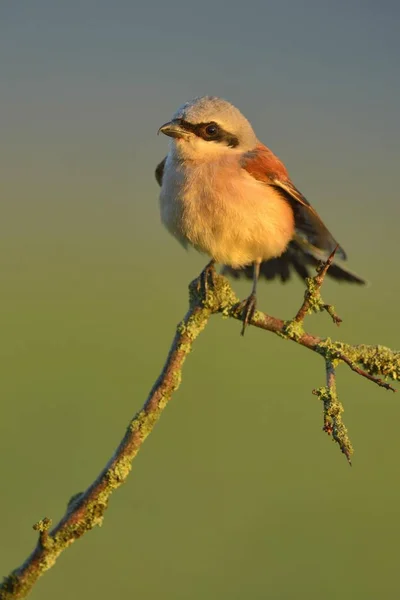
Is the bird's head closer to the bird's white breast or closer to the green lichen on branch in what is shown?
the bird's white breast

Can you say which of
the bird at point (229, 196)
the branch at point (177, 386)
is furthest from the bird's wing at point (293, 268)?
the branch at point (177, 386)

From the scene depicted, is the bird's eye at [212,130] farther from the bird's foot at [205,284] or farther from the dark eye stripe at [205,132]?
the bird's foot at [205,284]

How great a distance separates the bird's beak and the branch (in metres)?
1.39

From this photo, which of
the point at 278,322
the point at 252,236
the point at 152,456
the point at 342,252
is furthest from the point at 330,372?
the point at 152,456

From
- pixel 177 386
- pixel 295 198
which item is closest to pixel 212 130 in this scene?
pixel 295 198

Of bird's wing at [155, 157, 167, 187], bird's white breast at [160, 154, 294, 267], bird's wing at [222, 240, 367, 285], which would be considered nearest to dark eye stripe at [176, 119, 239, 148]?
bird's white breast at [160, 154, 294, 267]

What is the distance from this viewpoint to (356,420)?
5051 millimetres

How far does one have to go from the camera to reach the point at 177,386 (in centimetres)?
222

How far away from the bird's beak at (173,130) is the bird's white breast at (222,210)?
14 cm

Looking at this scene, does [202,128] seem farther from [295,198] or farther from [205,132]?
[295,198]

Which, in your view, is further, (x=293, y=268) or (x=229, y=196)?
(x=293, y=268)

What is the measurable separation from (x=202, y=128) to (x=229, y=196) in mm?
450

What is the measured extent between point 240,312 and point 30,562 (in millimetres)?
1160

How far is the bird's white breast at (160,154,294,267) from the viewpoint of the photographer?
12.4 feet
